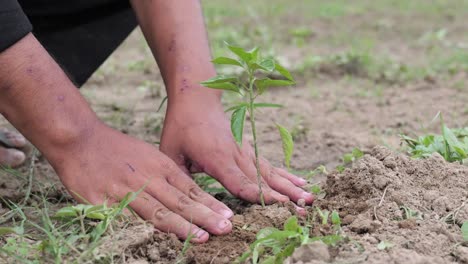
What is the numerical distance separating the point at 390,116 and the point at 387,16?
2794mm

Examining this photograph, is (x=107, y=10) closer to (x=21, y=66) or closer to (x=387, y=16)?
(x=21, y=66)

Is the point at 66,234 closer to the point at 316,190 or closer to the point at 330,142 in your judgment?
the point at 316,190

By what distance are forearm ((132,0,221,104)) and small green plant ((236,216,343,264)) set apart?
62 centimetres

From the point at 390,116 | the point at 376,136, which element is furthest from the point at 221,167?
the point at 390,116

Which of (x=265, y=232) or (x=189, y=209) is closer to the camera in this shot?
(x=265, y=232)

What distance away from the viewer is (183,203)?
166cm

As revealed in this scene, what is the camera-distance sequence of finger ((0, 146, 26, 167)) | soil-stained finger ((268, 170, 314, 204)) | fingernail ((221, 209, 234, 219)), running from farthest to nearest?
finger ((0, 146, 26, 167)) → soil-stained finger ((268, 170, 314, 204)) → fingernail ((221, 209, 234, 219))

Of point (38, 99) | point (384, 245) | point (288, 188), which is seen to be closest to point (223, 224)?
point (288, 188)

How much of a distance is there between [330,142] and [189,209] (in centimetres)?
105

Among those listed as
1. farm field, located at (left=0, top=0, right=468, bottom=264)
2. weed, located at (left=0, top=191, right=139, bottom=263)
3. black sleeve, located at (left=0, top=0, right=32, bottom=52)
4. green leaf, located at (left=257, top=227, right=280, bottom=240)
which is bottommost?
farm field, located at (left=0, top=0, right=468, bottom=264)

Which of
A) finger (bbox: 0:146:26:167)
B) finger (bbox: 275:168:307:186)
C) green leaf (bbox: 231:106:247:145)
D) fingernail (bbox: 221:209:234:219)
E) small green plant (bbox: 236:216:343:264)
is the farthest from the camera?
finger (bbox: 0:146:26:167)

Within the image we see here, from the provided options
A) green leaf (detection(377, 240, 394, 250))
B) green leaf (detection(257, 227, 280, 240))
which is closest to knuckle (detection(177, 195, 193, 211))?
green leaf (detection(257, 227, 280, 240))

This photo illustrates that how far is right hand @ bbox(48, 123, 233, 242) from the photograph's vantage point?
161cm

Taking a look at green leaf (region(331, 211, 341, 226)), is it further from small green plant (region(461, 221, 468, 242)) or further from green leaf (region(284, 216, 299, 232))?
small green plant (region(461, 221, 468, 242))
